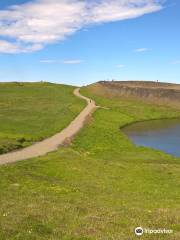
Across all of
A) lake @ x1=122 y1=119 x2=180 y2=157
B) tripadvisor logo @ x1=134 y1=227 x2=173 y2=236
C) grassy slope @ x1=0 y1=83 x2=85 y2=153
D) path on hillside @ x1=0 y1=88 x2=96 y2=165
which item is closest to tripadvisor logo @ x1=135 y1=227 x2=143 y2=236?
tripadvisor logo @ x1=134 y1=227 x2=173 y2=236

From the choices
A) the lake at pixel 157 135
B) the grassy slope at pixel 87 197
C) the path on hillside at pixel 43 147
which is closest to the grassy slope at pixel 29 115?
the path on hillside at pixel 43 147

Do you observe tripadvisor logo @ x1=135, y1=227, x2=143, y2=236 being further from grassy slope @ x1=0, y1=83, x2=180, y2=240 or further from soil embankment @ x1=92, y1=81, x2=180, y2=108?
soil embankment @ x1=92, y1=81, x2=180, y2=108

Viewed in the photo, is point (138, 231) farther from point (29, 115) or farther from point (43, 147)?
point (29, 115)

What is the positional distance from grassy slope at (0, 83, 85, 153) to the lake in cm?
1435

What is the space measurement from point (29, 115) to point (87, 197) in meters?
69.8

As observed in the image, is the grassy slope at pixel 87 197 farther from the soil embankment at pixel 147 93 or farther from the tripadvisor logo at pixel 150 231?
the soil embankment at pixel 147 93

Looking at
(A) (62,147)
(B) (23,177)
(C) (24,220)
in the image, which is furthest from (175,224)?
(A) (62,147)

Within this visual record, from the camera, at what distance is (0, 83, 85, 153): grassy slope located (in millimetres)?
60062

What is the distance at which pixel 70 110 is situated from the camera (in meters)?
109

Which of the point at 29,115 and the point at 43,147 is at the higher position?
the point at 29,115

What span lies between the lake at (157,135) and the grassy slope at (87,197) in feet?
48.0

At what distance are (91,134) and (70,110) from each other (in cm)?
3549

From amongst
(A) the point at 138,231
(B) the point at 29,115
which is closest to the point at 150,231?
(A) the point at 138,231

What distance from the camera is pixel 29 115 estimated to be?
96375mm
